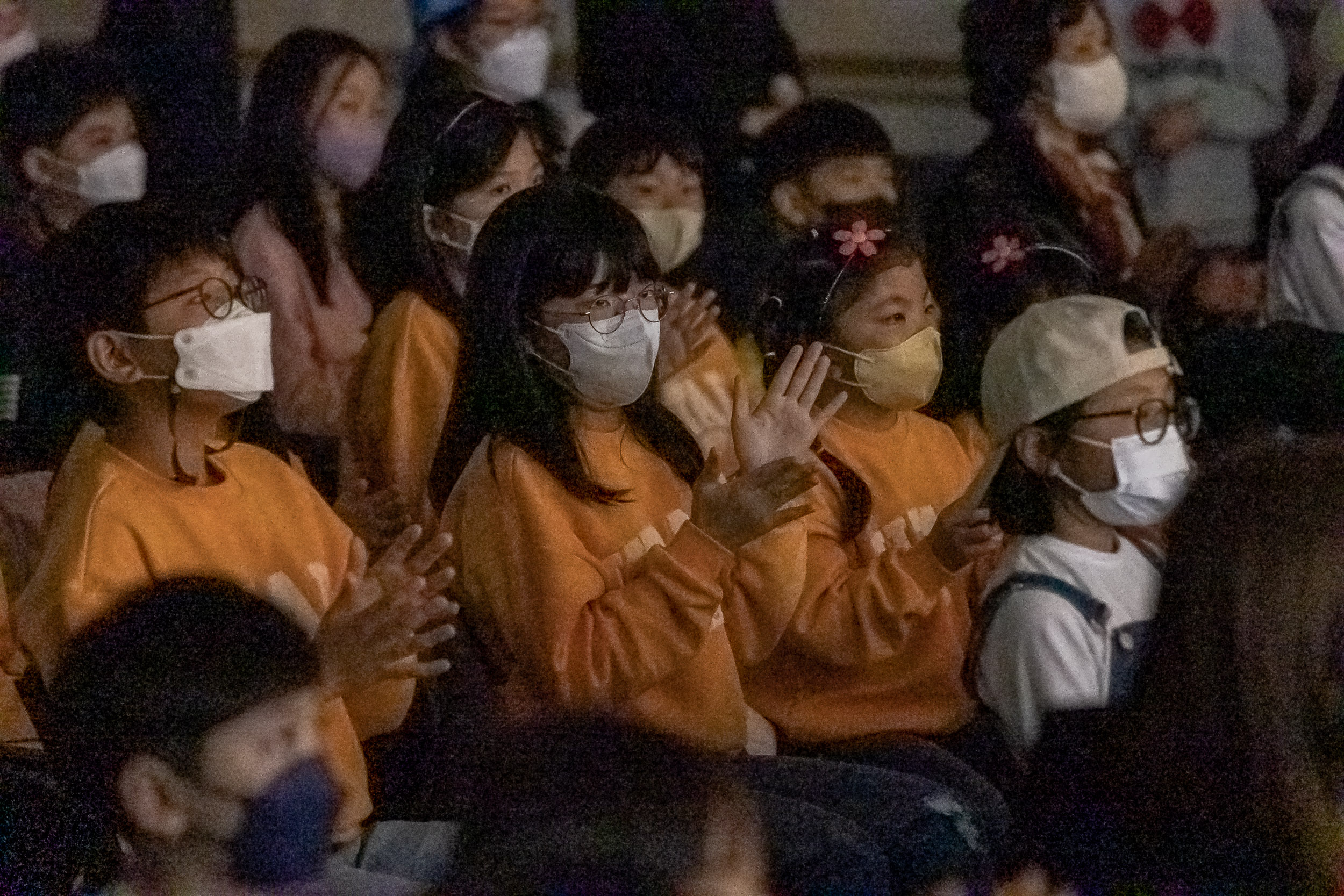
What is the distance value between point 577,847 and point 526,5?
1.57 m

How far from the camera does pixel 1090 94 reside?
2.72 m

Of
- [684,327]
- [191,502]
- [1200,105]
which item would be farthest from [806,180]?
[191,502]

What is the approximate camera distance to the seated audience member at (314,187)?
2273 millimetres

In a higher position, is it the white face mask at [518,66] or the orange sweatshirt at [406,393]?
the white face mask at [518,66]

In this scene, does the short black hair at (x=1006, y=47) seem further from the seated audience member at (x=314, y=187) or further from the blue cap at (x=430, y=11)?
the seated audience member at (x=314, y=187)

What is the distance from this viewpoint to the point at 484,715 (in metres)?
1.95

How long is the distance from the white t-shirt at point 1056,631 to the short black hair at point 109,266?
956 millimetres

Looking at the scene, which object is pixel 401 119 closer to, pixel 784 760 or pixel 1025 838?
pixel 784 760

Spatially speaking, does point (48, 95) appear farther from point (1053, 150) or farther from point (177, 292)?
point (1053, 150)

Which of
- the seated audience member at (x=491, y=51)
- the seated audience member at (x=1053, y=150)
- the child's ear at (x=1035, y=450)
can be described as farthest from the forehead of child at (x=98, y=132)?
the child's ear at (x=1035, y=450)

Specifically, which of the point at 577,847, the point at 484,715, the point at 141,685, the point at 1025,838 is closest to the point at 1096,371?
the point at 1025,838

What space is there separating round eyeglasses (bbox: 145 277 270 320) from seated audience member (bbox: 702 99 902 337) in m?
0.70

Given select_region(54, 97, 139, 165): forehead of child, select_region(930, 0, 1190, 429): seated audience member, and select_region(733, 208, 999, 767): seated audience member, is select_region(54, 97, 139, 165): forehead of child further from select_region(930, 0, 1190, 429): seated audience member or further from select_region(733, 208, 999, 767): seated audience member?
select_region(930, 0, 1190, 429): seated audience member

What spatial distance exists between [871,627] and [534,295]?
1.83 feet
